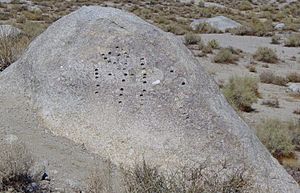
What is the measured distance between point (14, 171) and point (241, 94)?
921cm

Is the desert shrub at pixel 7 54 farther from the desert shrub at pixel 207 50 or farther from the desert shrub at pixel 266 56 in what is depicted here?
the desert shrub at pixel 266 56

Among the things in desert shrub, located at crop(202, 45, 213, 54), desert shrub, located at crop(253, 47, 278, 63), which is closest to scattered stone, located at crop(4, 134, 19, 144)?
desert shrub, located at crop(202, 45, 213, 54)

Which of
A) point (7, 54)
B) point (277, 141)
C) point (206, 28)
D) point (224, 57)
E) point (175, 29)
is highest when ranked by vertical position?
point (7, 54)

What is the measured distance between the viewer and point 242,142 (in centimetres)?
633

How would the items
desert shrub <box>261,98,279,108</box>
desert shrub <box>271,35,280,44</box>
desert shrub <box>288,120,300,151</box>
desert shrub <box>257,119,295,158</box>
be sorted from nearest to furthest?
desert shrub <box>257,119,295,158</box>, desert shrub <box>288,120,300,151</box>, desert shrub <box>261,98,279,108</box>, desert shrub <box>271,35,280,44</box>

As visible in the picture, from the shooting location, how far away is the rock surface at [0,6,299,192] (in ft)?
20.3

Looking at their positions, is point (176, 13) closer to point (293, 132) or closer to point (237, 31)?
point (237, 31)

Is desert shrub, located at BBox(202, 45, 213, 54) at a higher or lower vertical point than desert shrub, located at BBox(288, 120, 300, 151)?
lower

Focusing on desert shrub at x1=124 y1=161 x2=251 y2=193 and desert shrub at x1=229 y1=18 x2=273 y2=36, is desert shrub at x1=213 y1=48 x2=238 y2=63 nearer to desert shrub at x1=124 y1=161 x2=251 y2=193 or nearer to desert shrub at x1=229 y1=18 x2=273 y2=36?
desert shrub at x1=229 y1=18 x2=273 y2=36

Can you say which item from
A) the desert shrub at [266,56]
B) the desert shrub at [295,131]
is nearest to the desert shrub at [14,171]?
the desert shrub at [295,131]

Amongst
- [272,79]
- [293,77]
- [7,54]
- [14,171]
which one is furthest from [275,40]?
[14,171]

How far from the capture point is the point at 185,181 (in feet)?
18.1

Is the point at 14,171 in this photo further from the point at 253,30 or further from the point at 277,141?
the point at 253,30

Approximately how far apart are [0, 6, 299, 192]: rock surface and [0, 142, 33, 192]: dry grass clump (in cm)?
58
